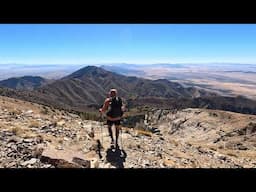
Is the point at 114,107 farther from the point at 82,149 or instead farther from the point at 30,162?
the point at 30,162

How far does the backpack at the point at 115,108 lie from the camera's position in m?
7.32

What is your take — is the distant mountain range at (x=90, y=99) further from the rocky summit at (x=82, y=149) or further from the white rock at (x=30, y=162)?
the white rock at (x=30, y=162)

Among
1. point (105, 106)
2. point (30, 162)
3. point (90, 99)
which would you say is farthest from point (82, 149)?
point (90, 99)

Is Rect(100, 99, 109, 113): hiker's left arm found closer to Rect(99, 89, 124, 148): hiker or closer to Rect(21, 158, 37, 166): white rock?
Rect(99, 89, 124, 148): hiker

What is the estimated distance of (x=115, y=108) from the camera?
290 inches

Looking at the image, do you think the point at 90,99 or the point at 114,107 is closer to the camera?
the point at 114,107

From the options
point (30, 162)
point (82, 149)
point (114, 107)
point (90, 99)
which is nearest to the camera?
point (30, 162)
